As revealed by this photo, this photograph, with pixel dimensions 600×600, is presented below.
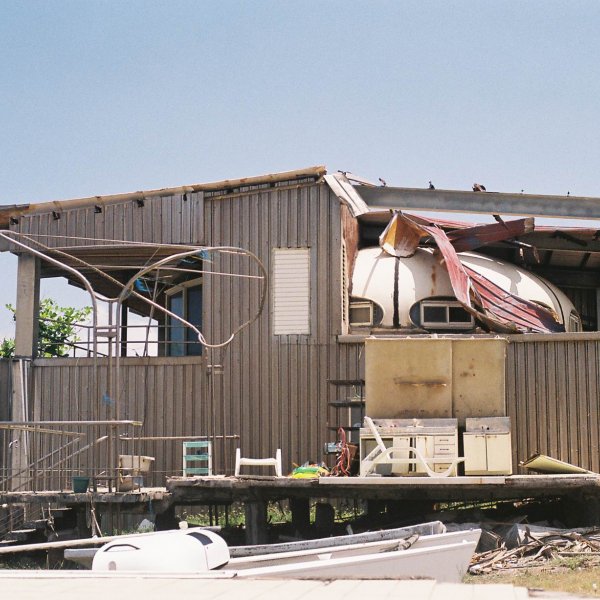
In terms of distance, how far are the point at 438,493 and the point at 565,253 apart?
37.5 feet

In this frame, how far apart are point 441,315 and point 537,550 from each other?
26.2 ft

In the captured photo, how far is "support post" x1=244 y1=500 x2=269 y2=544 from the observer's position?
2019 cm

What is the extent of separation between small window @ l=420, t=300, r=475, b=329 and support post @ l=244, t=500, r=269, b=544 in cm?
664

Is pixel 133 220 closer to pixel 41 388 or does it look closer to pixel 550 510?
pixel 41 388

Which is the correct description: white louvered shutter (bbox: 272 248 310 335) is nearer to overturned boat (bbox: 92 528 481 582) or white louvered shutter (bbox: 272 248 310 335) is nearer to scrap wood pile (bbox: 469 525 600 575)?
scrap wood pile (bbox: 469 525 600 575)

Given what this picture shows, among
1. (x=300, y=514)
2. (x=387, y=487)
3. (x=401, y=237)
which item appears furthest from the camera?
(x=401, y=237)

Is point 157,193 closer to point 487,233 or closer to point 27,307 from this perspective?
point 27,307

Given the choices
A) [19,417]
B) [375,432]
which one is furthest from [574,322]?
[19,417]

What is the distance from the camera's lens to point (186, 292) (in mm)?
27031

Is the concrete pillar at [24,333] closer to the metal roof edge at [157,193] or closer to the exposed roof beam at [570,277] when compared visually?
the metal roof edge at [157,193]

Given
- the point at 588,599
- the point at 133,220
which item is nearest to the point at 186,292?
the point at 133,220

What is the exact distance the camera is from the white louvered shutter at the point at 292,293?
944 inches

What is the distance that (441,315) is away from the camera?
25.0 m

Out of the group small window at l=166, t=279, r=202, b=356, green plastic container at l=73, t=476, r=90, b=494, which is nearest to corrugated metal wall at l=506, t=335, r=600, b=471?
small window at l=166, t=279, r=202, b=356
